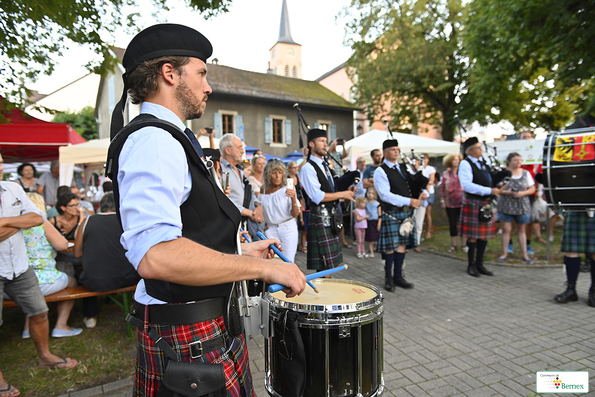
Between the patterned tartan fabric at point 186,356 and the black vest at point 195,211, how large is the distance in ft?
0.38

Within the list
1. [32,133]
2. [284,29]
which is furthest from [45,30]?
[284,29]

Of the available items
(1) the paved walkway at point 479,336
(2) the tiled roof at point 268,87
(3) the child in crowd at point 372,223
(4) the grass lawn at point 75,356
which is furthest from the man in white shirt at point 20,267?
(2) the tiled roof at point 268,87

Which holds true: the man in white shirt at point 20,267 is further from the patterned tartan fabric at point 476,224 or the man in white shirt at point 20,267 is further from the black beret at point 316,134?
the patterned tartan fabric at point 476,224

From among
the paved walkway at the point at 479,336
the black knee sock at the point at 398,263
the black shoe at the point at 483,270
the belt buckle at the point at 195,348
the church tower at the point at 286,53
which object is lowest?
the paved walkway at the point at 479,336

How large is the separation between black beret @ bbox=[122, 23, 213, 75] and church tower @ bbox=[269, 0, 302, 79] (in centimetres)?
6047

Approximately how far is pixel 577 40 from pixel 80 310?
9.80 m

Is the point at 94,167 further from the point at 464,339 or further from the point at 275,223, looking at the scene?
the point at 464,339

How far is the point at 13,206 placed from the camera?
2896mm

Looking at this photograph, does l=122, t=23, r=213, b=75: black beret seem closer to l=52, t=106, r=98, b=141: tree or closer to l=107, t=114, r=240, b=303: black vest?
l=107, t=114, r=240, b=303: black vest

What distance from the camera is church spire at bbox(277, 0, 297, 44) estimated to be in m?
59.2

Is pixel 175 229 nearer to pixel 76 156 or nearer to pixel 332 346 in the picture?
pixel 332 346

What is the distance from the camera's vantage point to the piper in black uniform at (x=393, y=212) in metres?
4.96

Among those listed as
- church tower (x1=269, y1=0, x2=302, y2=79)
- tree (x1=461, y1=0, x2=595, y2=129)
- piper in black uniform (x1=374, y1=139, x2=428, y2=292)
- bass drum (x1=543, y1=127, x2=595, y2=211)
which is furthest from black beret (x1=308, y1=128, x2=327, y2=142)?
church tower (x1=269, y1=0, x2=302, y2=79)

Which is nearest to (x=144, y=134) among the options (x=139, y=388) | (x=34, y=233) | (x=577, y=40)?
(x=139, y=388)
